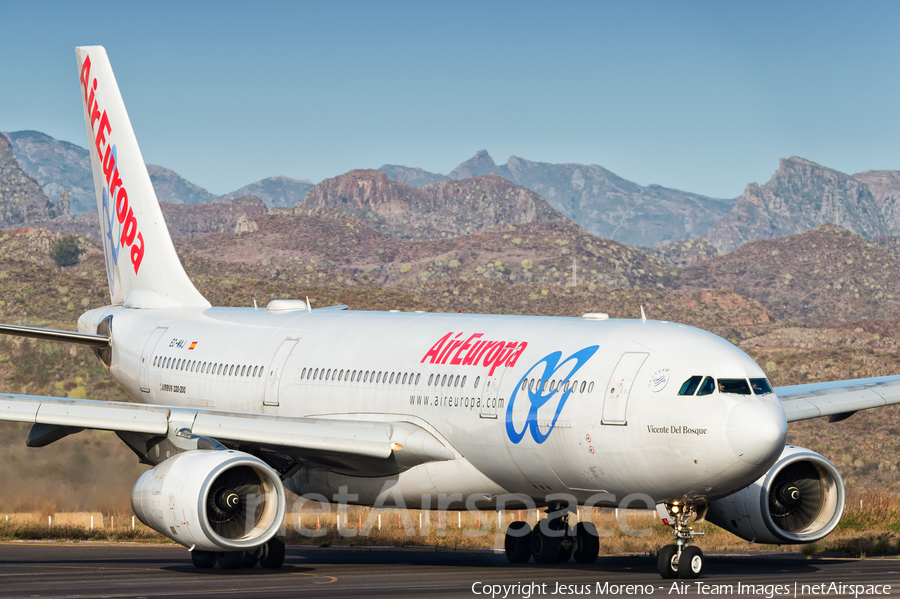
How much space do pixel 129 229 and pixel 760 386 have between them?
2038 centimetres

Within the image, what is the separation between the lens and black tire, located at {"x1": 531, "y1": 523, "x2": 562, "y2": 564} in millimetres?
24031

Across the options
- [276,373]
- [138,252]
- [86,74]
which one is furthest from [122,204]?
[276,373]

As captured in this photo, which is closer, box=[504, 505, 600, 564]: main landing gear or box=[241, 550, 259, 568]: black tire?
box=[241, 550, 259, 568]: black tire

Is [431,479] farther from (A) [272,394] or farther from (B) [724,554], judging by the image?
(B) [724,554]

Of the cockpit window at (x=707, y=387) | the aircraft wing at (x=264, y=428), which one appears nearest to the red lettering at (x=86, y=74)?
the aircraft wing at (x=264, y=428)

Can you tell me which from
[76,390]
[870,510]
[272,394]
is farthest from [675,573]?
[76,390]

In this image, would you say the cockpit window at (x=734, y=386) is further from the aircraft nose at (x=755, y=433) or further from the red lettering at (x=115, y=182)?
the red lettering at (x=115, y=182)

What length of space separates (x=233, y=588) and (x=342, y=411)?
581cm

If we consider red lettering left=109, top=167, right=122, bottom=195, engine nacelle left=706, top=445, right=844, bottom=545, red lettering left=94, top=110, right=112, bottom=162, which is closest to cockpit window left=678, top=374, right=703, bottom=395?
engine nacelle left=706, top=445, right=844, bottom=545

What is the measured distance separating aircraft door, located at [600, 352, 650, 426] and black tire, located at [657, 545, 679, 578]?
7.57ft

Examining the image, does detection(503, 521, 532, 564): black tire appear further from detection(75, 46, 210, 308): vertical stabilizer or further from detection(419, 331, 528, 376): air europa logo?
detection(75, 46, 210, 308): vertical stabilizer

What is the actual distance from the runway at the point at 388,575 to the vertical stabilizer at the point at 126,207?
25.5 feet

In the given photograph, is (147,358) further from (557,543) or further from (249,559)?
(557,543)

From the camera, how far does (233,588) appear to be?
19078 millimetres
